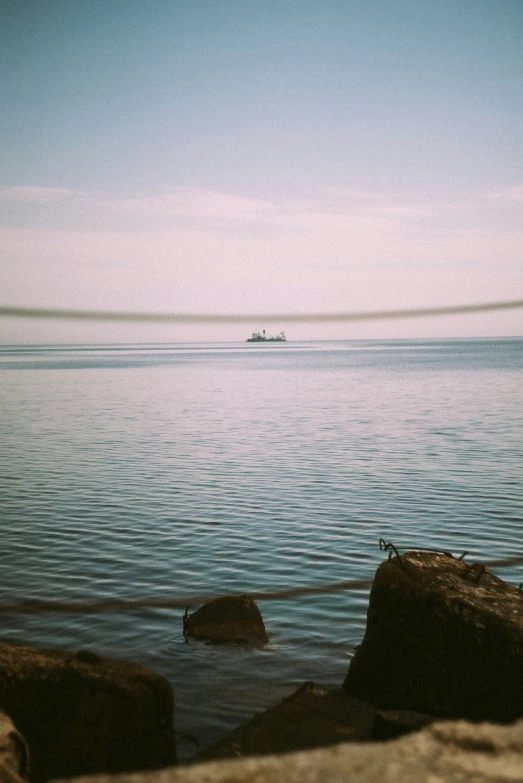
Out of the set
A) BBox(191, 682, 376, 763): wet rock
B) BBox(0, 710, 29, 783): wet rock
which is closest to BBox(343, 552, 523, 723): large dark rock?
BBox(191, 682, 376, 763): wet rock

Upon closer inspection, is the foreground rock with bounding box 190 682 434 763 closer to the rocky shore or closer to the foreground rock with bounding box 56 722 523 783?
the rocky shore

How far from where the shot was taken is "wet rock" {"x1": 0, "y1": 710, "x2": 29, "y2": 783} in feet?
11.5

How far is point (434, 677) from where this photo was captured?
627 cm

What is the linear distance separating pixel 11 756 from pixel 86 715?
1.39 meters

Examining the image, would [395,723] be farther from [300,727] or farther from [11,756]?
[11,756]

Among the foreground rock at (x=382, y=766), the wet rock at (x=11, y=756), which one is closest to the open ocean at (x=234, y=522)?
the wet rock at (x=11, y=756)

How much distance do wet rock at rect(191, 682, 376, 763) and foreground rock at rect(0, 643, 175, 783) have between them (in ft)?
2.74

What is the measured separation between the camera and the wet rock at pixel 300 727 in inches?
230

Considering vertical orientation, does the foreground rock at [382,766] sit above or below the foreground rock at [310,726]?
above

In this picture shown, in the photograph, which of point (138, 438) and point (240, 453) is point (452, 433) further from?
point (138, 438)

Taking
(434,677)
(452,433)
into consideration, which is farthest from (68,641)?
(452,433)

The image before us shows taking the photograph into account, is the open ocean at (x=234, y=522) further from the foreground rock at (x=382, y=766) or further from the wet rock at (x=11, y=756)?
the foreground rock at (x=382, y=766)

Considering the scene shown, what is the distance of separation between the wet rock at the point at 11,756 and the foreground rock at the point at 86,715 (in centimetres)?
112

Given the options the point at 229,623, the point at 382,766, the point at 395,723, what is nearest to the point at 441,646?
the point at 395,723
